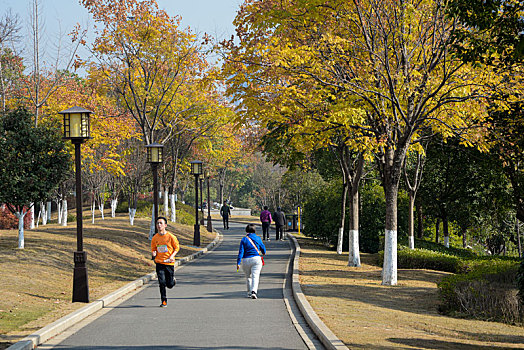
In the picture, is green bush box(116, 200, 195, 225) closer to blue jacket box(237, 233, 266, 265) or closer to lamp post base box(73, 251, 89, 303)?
blue jacket box(237, 233, 266, 265)

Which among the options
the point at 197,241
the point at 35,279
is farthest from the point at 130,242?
the point at 35,279

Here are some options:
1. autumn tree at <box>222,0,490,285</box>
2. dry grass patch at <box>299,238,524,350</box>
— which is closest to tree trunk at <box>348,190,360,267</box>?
dry grass patch at <box>299,238,524,350</box>

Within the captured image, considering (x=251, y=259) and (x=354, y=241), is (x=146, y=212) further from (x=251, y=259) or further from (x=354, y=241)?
(x=251, y=259)

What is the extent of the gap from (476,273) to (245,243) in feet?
19.4

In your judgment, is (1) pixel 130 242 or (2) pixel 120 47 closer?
(1) pixel 130 242

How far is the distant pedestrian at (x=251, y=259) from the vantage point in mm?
14156

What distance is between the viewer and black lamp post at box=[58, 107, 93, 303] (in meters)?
13.1

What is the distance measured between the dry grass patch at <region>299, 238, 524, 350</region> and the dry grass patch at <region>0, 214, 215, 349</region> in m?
5.11

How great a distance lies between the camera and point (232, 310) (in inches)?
482

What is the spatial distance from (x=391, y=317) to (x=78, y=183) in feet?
24.2

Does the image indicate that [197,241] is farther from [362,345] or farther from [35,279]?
[362,345]

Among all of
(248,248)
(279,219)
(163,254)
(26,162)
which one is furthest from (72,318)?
(279,219)

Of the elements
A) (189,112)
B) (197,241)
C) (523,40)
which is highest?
(189,112)

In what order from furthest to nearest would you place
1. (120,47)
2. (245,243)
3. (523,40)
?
1. (120,47)
2. (245,243)
3. (523,40)
